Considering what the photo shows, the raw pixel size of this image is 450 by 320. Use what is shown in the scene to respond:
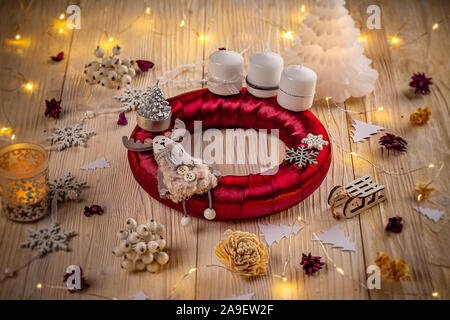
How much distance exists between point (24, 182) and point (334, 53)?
1.33 meters

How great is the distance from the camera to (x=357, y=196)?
1.76m

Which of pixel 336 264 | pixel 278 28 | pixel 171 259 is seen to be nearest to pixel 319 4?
pixel 278 28

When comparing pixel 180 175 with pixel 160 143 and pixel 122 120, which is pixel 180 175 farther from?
pixel 122 120

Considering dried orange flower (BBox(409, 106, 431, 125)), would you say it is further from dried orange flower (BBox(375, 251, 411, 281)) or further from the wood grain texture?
dried orange flower (BBox(375, 251, 411, 281))

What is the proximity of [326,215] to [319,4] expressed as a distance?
0.87m

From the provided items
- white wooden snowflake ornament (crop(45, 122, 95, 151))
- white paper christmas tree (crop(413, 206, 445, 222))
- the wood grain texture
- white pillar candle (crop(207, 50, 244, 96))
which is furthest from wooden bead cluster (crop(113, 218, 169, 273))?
white paper christmas tree (crop(413, 206, 445, 222))

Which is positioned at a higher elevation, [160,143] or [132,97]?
[132,97]

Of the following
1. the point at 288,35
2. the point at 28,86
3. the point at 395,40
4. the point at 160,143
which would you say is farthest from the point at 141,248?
the point at 395,40

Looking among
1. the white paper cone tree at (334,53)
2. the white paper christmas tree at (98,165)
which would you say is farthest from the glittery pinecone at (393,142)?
the white paper christmas tree at (98,165)

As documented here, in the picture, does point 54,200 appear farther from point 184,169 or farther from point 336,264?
point 336,264

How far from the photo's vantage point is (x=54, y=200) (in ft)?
5.99

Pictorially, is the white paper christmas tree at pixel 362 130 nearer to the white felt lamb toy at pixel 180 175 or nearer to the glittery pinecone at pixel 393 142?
the glittery pinecone at pixel 393 142

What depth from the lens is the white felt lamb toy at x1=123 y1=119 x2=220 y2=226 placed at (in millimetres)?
1670

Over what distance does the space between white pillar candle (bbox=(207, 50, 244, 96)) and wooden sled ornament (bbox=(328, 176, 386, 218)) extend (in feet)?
1.94
